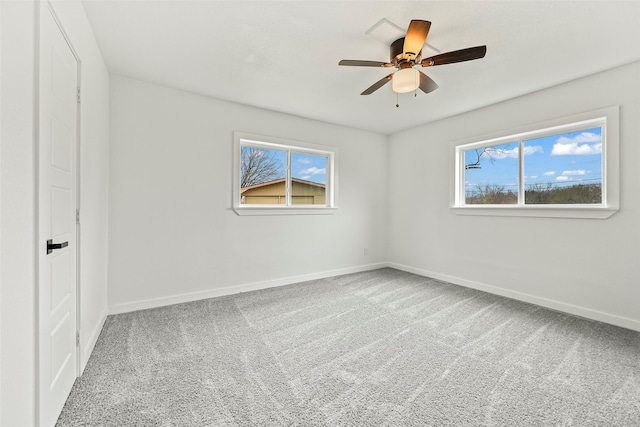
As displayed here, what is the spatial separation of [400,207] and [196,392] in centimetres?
408

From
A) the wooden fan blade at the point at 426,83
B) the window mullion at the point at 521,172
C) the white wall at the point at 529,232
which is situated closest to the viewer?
the wooden fan blade at the point at 426,83

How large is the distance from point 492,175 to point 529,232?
0.93m

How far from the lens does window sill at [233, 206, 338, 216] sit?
3582 mm

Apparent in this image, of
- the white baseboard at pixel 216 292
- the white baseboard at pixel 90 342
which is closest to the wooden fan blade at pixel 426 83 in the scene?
the white baseboard at pixel 216 292

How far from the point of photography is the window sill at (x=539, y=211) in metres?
2.71

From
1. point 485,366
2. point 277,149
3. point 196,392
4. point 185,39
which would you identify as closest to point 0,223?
point 196,392

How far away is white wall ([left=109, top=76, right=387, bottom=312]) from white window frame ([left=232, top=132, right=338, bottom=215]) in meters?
0.08

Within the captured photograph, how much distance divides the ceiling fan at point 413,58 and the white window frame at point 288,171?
1839 mm

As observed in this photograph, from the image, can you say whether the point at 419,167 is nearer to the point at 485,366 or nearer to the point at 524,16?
the point at 524,16

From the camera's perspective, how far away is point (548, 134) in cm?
315

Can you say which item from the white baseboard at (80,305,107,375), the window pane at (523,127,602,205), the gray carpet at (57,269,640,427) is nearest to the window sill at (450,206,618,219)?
the window pane at (523,127,602,205)

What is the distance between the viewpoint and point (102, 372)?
1846 millimetres

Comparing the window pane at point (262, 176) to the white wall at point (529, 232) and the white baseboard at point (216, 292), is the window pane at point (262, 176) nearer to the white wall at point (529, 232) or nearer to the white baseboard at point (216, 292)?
the white baseboard at point (216, 292)

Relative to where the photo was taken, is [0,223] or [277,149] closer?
[0,223]
